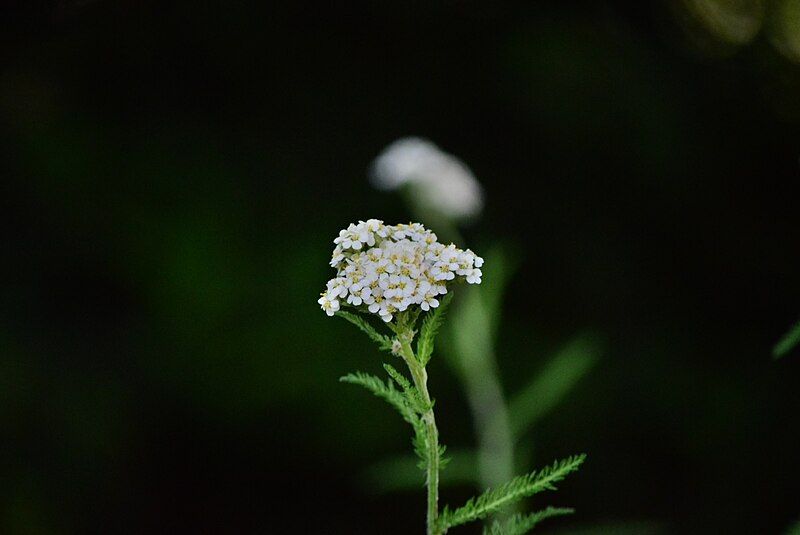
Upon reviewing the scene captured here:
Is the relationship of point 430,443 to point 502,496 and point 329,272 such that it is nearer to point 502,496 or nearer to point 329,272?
point 502,496

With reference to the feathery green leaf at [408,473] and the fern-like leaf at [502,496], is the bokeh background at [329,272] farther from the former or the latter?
the fern-like leaf at [502,496]

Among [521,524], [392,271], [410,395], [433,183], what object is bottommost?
[521,524]

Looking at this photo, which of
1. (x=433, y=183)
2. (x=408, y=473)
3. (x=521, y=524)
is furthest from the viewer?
(x=433, y=183)

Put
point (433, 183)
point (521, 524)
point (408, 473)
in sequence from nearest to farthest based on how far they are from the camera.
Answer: point (521, 524) < point (408, 473) < point (433, 183)

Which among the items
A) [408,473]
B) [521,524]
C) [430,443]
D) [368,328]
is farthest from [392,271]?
[408,473]

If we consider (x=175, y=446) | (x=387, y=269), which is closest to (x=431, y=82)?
(x=175, y=446)

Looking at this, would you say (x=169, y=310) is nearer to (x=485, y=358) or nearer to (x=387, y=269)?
(x=485, y=358)

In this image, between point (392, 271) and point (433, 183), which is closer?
point (392, 271)
